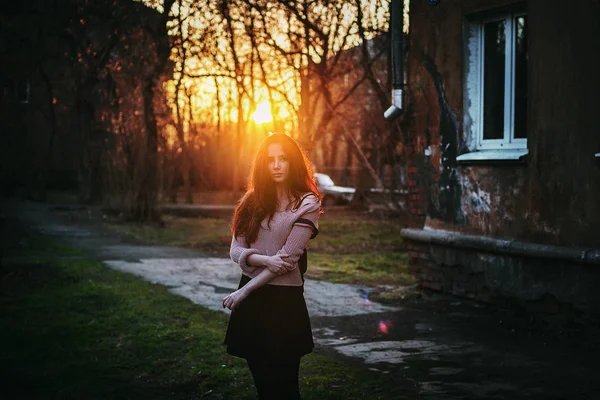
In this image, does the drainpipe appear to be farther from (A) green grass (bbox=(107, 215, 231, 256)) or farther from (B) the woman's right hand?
(A) green grass (bbox=(107, 215, 231, 256))

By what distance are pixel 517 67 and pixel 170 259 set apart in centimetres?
804

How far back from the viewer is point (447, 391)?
5.70m

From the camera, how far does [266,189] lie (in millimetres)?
4305

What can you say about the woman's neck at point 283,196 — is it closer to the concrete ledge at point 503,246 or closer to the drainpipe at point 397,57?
the concrete ledge at point 503,246

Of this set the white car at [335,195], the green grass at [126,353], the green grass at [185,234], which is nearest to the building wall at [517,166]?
the green grass at [126,353]

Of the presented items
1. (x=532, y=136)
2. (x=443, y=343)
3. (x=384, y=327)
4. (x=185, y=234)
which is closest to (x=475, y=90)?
(x=532, y=136)

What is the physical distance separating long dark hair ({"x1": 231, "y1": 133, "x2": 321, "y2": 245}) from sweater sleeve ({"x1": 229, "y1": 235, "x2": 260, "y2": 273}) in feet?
0.11

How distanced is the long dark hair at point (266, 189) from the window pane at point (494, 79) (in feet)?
16.7

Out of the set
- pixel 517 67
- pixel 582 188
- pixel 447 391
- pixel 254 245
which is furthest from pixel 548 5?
pixel 254 245

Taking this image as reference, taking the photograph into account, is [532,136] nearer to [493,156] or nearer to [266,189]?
[493,156]

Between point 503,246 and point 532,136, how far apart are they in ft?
3.97

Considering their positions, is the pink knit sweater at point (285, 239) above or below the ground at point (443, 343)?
above

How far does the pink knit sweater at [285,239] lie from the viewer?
413cm

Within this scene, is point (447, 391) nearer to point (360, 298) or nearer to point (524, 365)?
point (524, 365)
